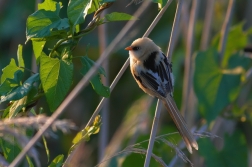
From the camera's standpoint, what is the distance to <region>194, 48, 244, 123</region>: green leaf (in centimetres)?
287

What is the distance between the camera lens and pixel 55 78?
1.48m

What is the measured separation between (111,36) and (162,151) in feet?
5.35

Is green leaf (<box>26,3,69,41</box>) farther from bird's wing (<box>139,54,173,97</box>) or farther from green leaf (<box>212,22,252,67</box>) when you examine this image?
green leaf (<box>212,22,252,67</box>)

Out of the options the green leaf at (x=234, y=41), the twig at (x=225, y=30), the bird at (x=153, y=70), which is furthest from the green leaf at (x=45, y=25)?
the green leaf at (x=234, y=41)

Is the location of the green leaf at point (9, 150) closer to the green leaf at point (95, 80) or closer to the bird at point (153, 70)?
the green leaf at point (95, 80)

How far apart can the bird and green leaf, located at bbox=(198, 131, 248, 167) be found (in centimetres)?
81

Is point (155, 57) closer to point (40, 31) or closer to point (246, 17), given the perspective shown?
point (40, 31)

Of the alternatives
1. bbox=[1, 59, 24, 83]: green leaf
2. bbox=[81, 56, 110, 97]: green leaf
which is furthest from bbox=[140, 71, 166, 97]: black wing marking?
bbox=[1, 59, 24, 83]: green leaf

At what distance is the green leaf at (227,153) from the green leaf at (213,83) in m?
0.21

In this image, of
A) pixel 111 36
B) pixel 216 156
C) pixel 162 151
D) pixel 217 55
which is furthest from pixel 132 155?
pixel 111 36

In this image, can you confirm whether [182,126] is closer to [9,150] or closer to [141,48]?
[141,48]

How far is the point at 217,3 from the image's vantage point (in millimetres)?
4090

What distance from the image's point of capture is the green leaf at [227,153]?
2836 mm

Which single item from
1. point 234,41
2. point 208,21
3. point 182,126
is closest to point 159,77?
point 182,126
